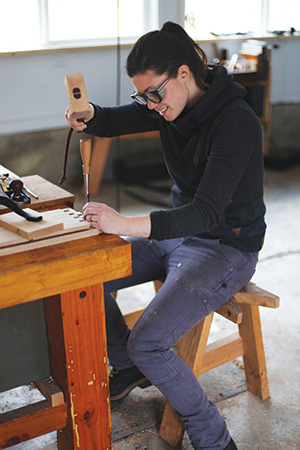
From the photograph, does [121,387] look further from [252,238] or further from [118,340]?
[252,238]

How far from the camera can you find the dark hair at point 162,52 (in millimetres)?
1762

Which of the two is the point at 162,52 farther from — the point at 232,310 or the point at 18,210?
the point at 232,310

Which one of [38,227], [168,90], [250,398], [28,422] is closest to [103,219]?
[38,227]

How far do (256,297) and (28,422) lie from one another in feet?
2.70

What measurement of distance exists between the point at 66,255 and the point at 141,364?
54 centimetres

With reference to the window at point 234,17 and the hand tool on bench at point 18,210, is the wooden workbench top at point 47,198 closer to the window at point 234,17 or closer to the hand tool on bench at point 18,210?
the hand tool on bench at point 18,210

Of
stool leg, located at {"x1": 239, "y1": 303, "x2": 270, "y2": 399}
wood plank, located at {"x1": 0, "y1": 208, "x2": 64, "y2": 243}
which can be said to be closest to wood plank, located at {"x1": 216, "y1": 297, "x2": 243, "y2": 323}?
stool leg, located at {"x1": 239, "y1": 303, "x2": 270, "y2": 399}

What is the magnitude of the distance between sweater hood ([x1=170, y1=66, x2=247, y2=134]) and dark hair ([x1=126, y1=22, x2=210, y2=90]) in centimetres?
10

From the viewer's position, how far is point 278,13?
4535mm

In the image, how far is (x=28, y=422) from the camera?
5.41 ft

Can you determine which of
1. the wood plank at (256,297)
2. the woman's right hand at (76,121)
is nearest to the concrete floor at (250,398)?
the wood plank at (256,297)

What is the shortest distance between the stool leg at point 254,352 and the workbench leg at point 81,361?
0.68 metres

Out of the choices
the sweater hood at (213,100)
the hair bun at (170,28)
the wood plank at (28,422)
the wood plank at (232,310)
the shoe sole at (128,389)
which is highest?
the hair bun at (170,28)

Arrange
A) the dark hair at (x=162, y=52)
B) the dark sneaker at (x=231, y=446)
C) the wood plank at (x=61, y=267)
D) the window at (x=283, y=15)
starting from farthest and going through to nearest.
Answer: the window at (x=283, y=15)
the dark sneaker at (x=231, y=446)
the dark hair at (x=162, y=52)
the wood plank at (x=61, y=267)
